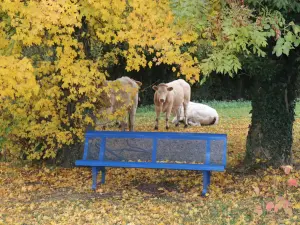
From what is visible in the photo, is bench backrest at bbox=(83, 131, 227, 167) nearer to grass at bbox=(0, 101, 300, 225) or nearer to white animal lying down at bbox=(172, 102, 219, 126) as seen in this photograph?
grass at bbox=(0, 101, 300, 225)

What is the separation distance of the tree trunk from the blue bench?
4.53ft

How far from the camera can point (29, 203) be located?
7633mm

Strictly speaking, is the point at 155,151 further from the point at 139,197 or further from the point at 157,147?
the point at 139,197

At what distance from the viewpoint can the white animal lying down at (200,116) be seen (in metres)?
18.0

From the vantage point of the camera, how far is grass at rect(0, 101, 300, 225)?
6516 mm

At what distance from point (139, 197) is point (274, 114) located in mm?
2728

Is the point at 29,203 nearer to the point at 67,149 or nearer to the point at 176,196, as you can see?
the point at 176,196

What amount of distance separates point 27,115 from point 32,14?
9.23 ft

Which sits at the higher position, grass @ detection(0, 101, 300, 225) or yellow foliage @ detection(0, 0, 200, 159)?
yellow foliage @ detection(0, 0, 200, 159)

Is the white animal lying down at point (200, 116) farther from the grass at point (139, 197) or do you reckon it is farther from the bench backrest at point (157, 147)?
the bench backrest at point (157, 147)

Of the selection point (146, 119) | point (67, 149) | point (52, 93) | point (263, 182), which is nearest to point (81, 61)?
point (52, 93)

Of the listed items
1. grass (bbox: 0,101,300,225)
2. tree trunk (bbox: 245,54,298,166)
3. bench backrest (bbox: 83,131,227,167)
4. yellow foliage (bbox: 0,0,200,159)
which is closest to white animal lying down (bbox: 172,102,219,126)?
grass (bbox: 0,101,300,225)

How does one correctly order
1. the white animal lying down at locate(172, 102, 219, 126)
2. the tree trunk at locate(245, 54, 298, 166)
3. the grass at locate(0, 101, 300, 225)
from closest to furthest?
the grass at locate(0, 101, 300, 225)
the tree trunk at locate(245, 54, 298, 166)
the white animal lying down at locate(172, 102, 219, 126)

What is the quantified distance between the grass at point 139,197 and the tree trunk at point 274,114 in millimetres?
348
